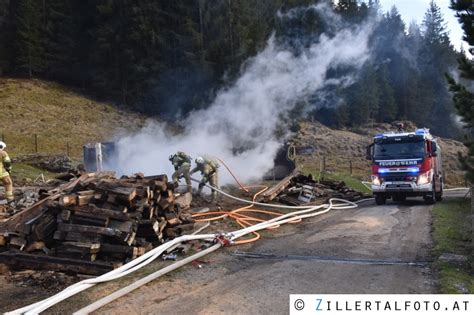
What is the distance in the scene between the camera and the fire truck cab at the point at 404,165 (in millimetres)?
17188

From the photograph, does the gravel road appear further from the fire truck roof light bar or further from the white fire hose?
the fire truck roof light bar

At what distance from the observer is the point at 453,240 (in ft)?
35.8

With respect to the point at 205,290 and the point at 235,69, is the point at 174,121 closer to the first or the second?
the point at 235,69

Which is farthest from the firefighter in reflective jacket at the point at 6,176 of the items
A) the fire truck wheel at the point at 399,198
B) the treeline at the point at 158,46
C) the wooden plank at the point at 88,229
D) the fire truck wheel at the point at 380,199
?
the treeline at the point at 158,46

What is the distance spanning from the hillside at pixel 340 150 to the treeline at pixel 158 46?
2928mm

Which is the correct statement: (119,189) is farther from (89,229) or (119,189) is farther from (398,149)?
(398,149)

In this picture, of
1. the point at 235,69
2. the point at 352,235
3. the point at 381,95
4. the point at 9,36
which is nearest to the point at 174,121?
the point at 235,69

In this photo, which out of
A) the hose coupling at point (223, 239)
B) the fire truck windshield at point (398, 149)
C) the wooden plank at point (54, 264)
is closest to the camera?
the wooden plank at point (54, 264)

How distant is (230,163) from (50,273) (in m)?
15.9

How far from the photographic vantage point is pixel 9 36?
47844 mm

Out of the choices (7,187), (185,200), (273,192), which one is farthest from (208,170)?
(7,187)

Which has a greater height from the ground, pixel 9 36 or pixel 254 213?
pixel 9 36

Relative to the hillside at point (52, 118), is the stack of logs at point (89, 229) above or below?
below

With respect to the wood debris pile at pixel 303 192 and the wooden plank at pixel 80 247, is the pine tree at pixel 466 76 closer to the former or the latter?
the wooden plank at pixel 80 247
